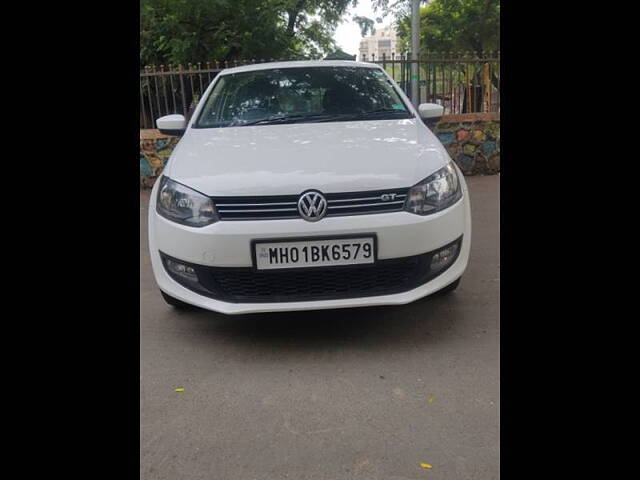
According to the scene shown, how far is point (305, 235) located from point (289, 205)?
0.17 m

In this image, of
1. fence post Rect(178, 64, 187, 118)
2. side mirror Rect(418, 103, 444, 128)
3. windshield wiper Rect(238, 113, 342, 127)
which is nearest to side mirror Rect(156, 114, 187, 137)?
windshield wiper Rect(238, 113, 342, 127)

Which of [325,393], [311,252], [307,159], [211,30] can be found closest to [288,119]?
[307,159]

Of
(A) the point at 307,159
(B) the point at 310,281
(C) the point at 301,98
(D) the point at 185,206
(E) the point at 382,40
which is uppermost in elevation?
(E) the point at 382,40

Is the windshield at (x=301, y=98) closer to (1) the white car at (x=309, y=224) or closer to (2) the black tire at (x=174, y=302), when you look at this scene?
(1) the white car at (x=309, y=224)

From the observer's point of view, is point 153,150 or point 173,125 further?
point 153,150

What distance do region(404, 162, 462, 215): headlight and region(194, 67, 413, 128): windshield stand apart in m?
0.89

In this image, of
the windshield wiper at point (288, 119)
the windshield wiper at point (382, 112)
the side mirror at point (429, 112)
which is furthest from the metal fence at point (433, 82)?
the windshield wiper at point (288, 119)

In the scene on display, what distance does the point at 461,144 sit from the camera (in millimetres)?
8180

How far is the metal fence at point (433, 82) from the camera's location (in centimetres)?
815

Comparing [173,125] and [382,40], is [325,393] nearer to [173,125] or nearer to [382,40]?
[173,125]

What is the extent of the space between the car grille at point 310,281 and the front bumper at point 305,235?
2cm

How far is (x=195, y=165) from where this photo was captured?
10.3ft
